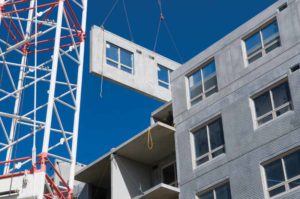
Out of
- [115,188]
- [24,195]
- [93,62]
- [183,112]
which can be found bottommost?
[24,195]

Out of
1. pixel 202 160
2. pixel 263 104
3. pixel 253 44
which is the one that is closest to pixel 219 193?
pixel 202 160

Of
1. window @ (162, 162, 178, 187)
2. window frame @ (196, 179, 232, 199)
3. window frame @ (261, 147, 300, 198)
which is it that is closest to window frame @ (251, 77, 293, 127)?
window frame @ (261, 147, 300, 198)

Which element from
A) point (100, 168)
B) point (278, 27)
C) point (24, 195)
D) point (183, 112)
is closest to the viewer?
point (24, 195)

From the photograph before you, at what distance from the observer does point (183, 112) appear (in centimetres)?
3841

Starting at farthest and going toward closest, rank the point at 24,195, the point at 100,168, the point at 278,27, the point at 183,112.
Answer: the point at 100,168, the point at 183,112, the point at 278,27, the point at 24,195

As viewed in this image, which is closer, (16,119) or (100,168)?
(16,119)

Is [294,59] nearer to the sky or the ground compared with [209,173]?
nearer to the sky

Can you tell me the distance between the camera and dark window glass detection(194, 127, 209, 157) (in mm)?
35906

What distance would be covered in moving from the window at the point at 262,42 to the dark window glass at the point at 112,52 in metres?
9.77

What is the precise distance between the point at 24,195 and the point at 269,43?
1438 cm

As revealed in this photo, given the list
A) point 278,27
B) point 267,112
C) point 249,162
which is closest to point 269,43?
point 278,27

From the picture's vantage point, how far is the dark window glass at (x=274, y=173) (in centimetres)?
3119

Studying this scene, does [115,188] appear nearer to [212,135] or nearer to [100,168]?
[100,168]

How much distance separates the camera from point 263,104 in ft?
111
